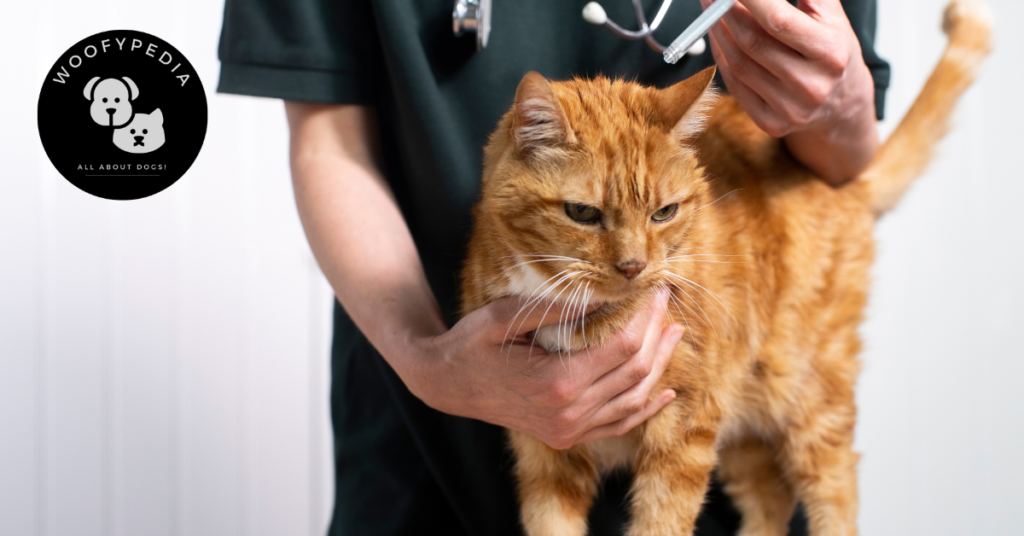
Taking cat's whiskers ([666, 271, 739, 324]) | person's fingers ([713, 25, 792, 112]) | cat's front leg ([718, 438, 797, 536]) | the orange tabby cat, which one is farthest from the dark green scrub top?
cat's whiskers ([666, 271, 739, 324])

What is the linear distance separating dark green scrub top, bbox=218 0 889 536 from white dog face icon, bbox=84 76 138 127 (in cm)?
34

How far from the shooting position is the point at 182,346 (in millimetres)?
1637

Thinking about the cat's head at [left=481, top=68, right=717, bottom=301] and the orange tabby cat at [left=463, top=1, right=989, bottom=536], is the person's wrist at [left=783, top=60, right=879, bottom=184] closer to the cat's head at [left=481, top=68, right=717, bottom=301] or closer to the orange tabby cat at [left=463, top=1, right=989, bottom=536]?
the orange tabby cat at [left=463, top=1, right=989, bottom=536]

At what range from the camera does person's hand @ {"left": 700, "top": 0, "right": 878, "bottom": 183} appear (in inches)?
27.3

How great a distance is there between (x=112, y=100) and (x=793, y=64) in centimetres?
118

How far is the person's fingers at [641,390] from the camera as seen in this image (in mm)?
800

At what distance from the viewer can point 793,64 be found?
0.72 metres

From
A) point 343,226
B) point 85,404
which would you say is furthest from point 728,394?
point 85,404

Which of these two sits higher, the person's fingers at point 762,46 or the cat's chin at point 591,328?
the person's fingers at point 762,46

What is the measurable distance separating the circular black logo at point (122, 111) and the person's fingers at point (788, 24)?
1.06 m

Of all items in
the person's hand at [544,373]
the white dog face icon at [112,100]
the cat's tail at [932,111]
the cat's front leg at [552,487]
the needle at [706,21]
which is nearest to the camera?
the needle at [706,21]

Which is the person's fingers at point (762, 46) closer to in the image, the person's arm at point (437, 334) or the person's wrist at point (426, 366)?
the person's arm at point (437, 334)

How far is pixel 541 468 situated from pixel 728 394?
300 mm

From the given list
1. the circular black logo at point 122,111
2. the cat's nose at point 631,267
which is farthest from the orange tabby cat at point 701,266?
the circular black logo at point 122,111
